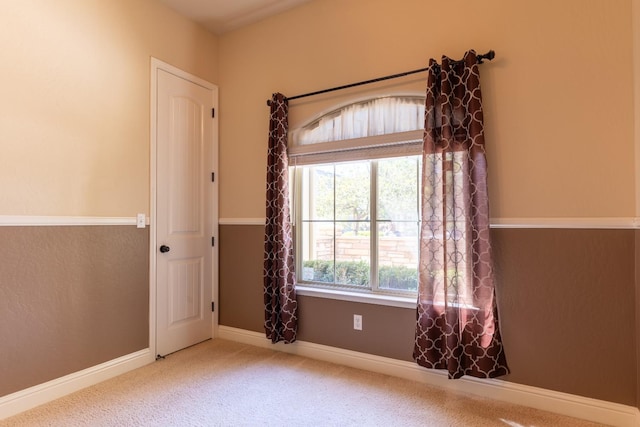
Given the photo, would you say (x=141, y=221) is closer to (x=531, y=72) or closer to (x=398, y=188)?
(x=398, y=188)

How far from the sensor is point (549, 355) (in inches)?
82.9

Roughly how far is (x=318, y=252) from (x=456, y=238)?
47.7 inches

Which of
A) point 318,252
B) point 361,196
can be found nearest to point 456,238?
point 361,196

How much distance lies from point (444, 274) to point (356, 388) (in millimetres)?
970

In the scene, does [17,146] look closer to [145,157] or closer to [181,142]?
[145,157]

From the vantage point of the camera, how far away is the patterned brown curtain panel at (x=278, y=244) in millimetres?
2932

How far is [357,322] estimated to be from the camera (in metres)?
2.73

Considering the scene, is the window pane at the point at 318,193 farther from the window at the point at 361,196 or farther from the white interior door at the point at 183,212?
the white interior door at the point at 183,212

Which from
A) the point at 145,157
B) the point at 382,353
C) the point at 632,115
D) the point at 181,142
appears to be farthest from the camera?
the point at 181,142

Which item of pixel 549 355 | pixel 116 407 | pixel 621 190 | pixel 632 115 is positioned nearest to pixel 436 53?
pixel 632 115

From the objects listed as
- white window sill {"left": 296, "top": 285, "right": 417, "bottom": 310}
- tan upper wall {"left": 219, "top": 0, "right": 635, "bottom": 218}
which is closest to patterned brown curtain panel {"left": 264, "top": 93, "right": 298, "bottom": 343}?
white window sill {"left": 296, "top": 285, "right": 417, "bottom": 310}

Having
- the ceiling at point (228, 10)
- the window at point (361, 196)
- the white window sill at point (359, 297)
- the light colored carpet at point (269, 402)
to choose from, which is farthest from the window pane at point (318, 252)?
the ceiling at point (228, 10)

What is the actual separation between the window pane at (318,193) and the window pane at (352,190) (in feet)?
0.23

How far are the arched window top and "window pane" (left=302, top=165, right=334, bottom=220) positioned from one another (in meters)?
0.26
